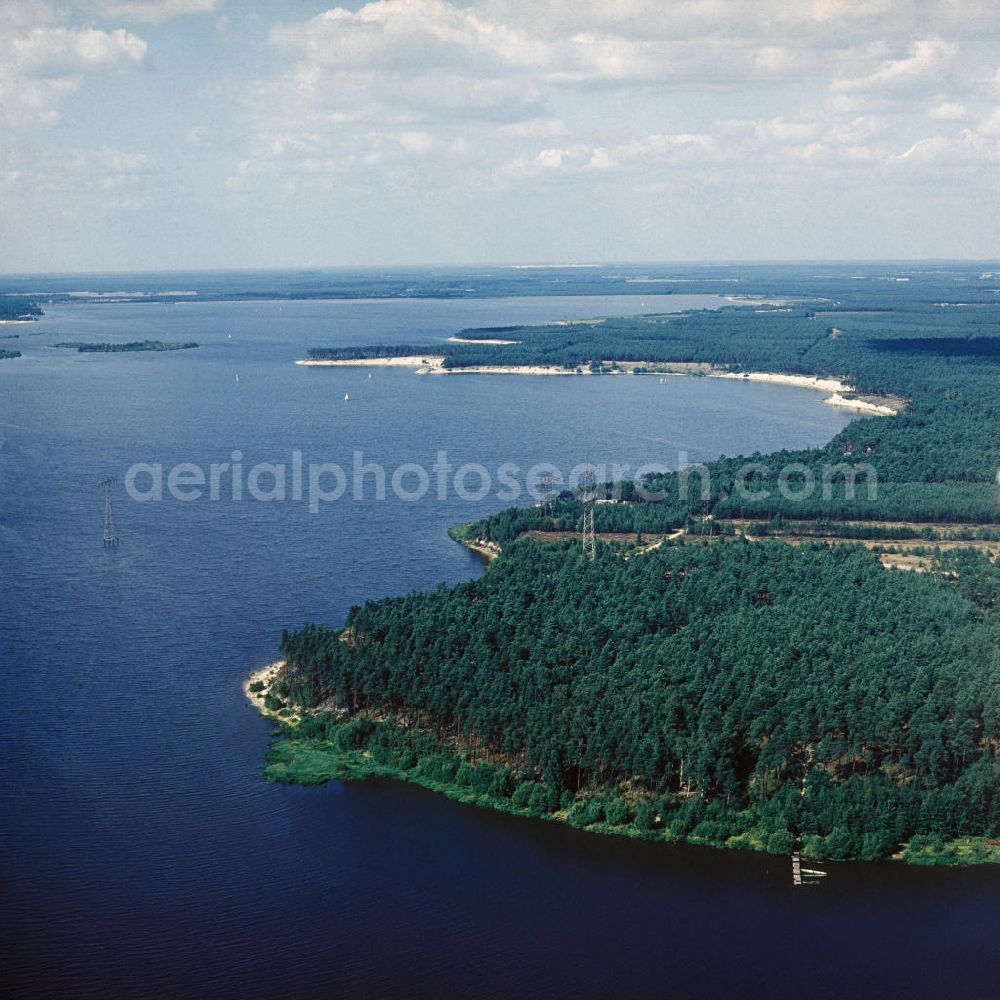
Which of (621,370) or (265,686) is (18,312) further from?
(265,686)

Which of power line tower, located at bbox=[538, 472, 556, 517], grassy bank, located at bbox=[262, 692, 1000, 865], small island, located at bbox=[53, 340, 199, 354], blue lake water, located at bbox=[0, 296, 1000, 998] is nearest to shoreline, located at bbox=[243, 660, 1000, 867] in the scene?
grassy bank, located at bbox=[262, 692, 1000, 865]

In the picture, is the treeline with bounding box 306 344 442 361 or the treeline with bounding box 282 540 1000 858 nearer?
the treeline with bounding box 282 540 1000 858

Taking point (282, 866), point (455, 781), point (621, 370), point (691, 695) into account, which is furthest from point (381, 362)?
point (282, 866)

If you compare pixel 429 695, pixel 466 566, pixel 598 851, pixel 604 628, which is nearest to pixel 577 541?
pixel 466 566

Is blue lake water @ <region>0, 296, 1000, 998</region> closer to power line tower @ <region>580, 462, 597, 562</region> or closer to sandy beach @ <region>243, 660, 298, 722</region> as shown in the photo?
sandy beach @ <region>243, 660, 298, 722</region>

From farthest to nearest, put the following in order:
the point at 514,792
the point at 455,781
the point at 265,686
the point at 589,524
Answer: the point at 589,524
the point at 265,686
the point at 455,781
the point at 514,792

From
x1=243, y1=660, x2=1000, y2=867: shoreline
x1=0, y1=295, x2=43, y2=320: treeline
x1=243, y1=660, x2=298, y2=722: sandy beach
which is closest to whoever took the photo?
x1=243, y1=660, x2=1000, y2=867: shoreline

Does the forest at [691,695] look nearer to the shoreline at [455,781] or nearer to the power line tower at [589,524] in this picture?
the shoreline at [455,781]
